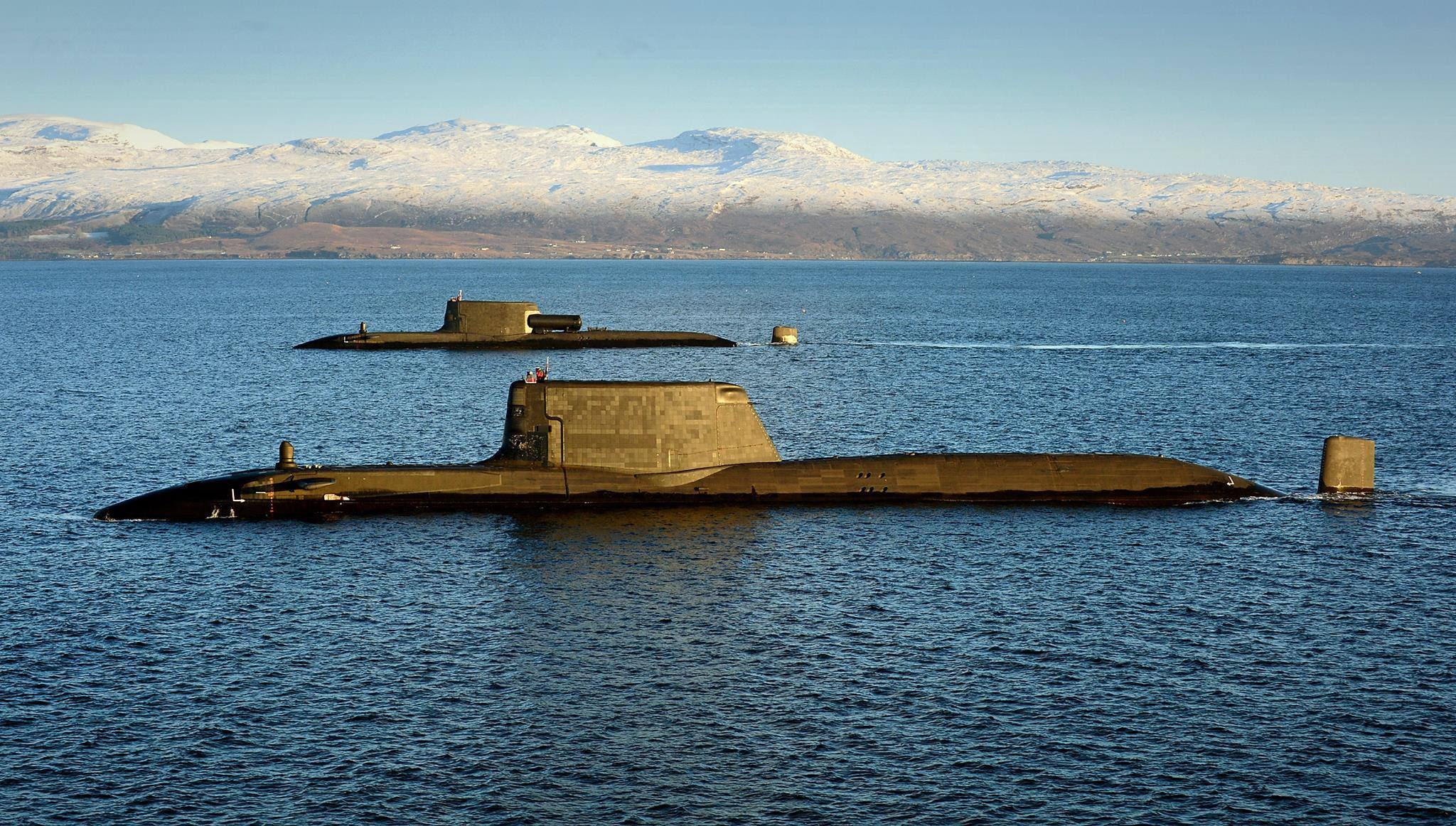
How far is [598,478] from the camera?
51875 millimetres

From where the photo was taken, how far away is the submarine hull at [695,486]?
169ft

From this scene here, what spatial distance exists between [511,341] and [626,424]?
81124 mm

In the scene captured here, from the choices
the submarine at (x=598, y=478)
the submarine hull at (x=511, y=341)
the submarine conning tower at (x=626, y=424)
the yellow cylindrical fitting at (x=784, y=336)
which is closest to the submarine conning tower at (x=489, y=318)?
the submarine hull at (x=511, y=341)

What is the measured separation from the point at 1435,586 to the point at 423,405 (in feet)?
A: 192

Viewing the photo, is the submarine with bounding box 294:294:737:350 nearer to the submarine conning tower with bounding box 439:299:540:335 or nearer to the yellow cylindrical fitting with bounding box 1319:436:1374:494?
the submarine conning tower with bounding box 439:299:540:335

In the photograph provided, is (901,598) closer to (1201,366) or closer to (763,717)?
(763,717)

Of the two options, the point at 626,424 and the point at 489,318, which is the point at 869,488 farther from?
the point at 489,318

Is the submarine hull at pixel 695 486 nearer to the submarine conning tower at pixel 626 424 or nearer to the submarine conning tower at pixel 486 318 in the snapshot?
the submarine conning tower at pixel 626 424

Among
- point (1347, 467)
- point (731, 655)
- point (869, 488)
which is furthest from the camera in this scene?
point (1347, 467)

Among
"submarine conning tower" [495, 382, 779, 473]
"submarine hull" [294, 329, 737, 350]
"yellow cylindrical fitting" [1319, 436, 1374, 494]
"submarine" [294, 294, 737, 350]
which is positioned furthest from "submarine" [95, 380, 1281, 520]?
"submarine" [294, 294, 737, 350]

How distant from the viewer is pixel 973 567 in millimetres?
44094

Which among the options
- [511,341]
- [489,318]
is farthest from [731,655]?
[489,318]

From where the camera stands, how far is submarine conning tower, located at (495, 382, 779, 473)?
51.5 meters

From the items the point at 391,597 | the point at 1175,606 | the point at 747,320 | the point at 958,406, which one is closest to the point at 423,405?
the point at 958,406
